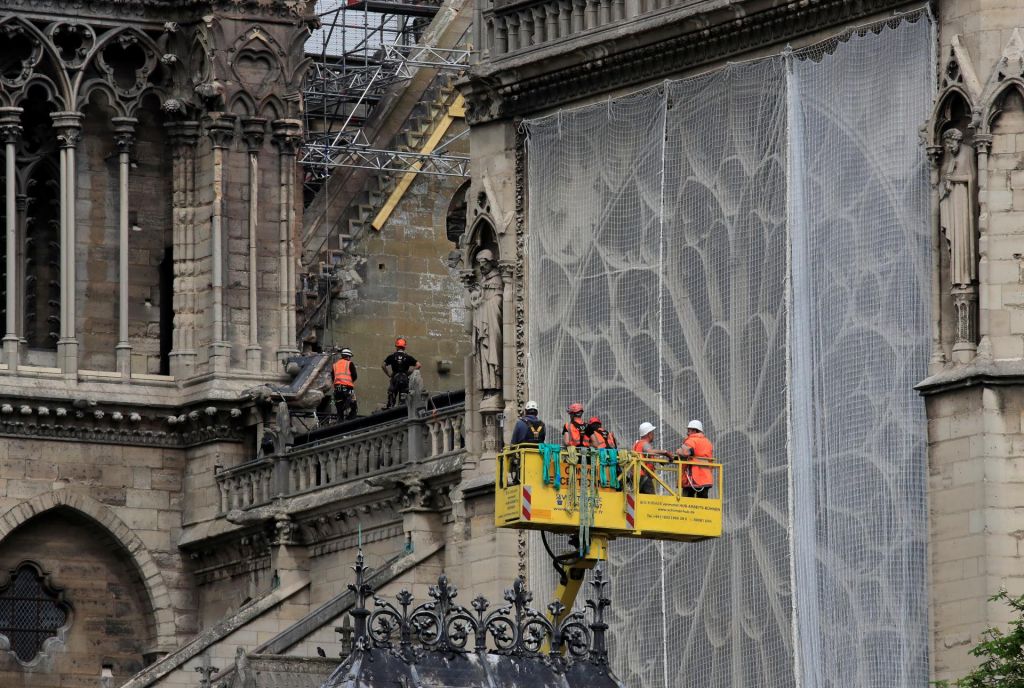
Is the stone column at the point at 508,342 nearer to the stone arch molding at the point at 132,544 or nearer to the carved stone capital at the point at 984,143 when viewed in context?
the carved stone capital at the point at 984,143

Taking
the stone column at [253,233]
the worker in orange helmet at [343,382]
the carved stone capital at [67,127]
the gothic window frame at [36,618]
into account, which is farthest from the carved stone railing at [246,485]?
the carved stone capital at [67,127]

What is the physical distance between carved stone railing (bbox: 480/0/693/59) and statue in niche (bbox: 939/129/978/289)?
20.3 ft

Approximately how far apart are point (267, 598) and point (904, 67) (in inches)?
708

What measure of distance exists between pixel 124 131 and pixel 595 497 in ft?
78.7

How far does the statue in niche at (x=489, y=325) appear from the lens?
5322 cm

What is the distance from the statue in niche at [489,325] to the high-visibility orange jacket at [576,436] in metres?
8.53

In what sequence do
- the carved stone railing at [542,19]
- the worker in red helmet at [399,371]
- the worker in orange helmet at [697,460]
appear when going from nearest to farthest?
the worker in orange helmet at [697,460] < the carved stone railing at [542,19] < the worker in red helmet at [399,371]

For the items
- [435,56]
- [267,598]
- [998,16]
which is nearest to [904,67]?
[998,16]

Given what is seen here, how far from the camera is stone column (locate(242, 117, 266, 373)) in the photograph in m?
66.3

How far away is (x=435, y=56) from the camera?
235ft

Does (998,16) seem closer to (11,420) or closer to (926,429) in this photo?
(926,429)

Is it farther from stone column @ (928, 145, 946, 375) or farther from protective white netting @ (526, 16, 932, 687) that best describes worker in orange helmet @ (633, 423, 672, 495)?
stone column @ (928, 145, 946, 375)

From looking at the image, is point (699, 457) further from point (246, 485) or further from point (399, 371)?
point (246, 485)

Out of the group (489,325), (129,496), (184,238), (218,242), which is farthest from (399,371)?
(489,325)
